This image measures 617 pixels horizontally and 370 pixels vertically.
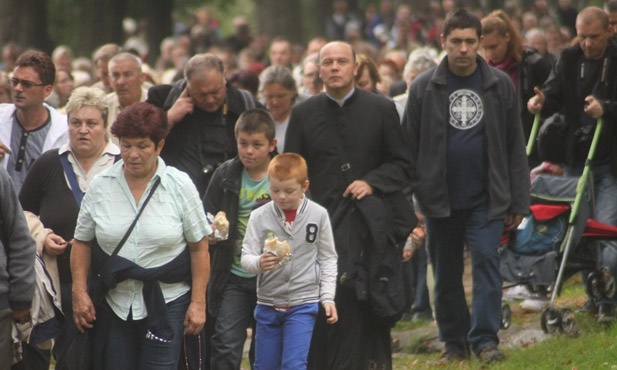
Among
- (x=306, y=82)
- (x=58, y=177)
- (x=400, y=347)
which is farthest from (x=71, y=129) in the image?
(x=306, y=82)

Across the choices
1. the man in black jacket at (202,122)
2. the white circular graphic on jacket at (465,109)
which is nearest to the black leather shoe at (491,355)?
the white circular graphic on jacket at (465,109)

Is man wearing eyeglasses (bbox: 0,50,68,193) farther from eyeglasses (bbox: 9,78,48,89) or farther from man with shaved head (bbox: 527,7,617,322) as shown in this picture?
man with shaved head (bbox: 527,7,617,322)

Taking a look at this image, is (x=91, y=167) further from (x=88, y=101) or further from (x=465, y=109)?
(x=465, y=109)

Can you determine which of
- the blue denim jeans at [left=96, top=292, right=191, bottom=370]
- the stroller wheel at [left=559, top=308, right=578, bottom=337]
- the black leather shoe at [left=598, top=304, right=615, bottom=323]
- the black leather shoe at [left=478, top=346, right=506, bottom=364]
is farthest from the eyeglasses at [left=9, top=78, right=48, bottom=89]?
the black leather shoe at [left=598, top=304, right=615, bottom=323]

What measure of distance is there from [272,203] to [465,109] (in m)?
2.11

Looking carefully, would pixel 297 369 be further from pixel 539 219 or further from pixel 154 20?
pixel 154 20

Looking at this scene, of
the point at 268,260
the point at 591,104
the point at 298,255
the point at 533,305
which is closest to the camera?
the point at 268,260

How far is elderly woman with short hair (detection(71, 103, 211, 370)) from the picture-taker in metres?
7.22

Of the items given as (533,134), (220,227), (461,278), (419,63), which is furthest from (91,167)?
(419,63)

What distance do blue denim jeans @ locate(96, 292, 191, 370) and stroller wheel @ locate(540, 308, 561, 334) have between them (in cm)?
391

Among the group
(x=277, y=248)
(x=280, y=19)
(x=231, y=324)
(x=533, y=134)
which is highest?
(x=280, y=19)

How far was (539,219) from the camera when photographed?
10.5 metres

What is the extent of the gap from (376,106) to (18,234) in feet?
9.08

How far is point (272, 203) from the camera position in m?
7.98
